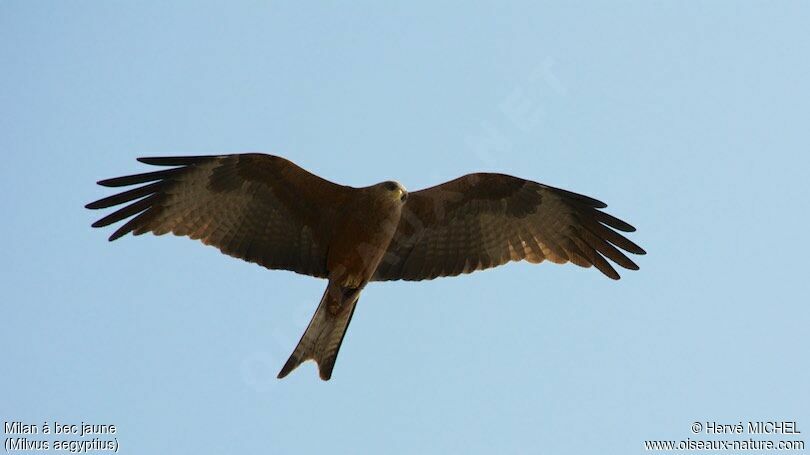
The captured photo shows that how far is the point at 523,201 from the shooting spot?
1037cm

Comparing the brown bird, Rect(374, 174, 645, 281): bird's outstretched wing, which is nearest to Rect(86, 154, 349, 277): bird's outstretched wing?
the brown bird

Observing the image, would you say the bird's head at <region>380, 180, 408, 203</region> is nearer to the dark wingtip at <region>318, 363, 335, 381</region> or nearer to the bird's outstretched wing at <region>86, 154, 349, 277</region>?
the bird's outstretched wing at <region>86, 154, 349, 277</region>

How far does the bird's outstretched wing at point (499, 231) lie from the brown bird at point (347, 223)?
0.01 meters

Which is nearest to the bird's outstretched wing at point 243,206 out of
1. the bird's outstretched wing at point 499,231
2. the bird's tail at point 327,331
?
the bird's tail at point 327,331

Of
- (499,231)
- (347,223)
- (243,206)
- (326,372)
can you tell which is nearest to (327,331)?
(326,372)

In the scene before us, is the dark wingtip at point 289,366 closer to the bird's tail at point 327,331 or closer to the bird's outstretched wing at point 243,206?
the bird's tail at point 327,331

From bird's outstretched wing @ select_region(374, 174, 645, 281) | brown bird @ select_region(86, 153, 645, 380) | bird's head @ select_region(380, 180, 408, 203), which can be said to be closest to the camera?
bird's head @ select_region(380, 180, 408, 203)

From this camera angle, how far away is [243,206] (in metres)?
9.96

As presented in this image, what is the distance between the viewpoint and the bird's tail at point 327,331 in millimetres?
9617

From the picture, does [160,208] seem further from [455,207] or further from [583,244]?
[583,244]

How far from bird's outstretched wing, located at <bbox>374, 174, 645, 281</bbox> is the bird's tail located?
62cm

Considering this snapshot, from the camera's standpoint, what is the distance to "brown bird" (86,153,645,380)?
31.4 feet

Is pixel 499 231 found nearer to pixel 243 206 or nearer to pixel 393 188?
pixel 393 188

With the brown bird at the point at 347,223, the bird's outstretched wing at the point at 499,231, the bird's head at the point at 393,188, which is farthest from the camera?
the bird's outstretched wing at the point at 499,231
